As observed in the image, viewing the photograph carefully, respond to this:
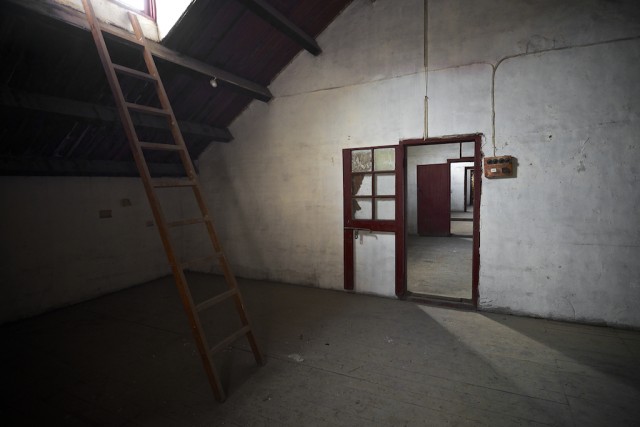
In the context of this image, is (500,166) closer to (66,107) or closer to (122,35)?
(122,35)

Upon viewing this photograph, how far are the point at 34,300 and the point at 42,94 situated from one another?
262cm

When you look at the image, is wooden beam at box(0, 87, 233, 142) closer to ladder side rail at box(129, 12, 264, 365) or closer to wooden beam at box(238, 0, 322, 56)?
ladder side rail at box(129, 12, 264, 365)

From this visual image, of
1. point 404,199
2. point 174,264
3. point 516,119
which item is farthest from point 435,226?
point 174,264

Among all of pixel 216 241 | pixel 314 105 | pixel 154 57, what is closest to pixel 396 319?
pixel 216 241

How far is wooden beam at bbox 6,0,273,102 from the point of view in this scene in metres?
2.35

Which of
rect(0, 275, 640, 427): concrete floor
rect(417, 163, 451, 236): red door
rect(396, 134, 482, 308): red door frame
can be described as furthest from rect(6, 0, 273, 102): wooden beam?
rect(417, 163, 451, 236): red door

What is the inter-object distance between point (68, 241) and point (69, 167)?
1.03 metres

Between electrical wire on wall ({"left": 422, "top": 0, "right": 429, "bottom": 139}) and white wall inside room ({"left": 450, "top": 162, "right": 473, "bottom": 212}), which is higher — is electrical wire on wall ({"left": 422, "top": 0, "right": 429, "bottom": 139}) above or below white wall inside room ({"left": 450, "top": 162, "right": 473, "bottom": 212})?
above

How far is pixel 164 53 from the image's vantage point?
10.5 feet

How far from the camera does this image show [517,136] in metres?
3.48

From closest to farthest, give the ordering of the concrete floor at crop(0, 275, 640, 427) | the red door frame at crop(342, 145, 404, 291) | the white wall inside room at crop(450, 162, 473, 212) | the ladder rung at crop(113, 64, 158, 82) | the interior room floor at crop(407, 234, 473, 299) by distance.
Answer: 1. the concrete floor at crop(0, 275, 640, 427)
2. the ladder rung at crop(113, 64, 158, 82)
3. the red door frame at crop(342, 145, 404, 291)
4. the interior room floor at crop(407, 234, 473, 299)
5. the white wall inside room at crop(450, 162, 473, 212)

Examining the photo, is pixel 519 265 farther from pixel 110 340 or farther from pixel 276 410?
pixel 110 340

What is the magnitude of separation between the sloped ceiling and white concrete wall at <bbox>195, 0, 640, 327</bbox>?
65 cm

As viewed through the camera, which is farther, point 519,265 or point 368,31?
point 368,31
